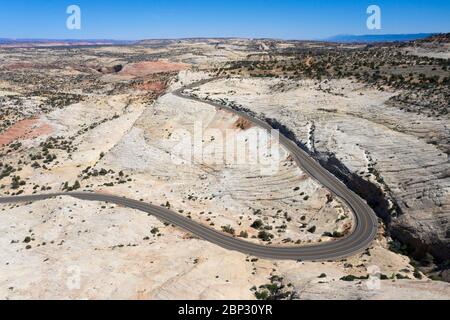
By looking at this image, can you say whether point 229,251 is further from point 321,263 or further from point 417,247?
point 417,247

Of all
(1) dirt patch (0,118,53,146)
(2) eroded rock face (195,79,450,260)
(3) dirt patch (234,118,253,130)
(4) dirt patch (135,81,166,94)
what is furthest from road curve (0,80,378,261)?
(4) dirt patch (135,81,166,94)

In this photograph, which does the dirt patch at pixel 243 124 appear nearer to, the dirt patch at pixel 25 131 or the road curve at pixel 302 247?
the road curve at pixel 302 247

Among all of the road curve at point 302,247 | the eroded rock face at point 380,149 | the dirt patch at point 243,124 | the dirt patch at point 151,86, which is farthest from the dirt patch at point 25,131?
the dirt patch at point 243,124

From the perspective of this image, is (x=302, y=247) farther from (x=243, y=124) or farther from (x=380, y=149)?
(x=243, y=124)

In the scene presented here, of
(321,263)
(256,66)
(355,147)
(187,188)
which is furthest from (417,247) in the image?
(256,66)

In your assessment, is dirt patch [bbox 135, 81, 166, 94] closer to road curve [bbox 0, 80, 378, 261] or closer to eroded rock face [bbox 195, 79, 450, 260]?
eroded rock face [bbox 195, 79, 450, 260]

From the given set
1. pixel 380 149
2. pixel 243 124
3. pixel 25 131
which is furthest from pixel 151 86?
pixel 380 149
